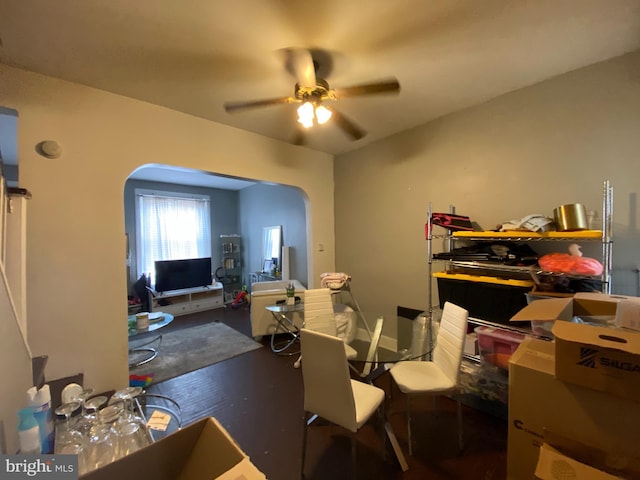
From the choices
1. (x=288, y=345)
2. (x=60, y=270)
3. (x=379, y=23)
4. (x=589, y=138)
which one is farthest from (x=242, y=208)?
(x=589, y=138)

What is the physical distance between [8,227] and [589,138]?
406 centimetres

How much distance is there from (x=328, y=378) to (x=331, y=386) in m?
0.05

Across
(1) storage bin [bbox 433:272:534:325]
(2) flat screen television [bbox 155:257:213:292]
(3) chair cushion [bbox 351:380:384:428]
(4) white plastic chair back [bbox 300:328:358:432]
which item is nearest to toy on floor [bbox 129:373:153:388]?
(4) white plastic chair back [bbox 300:328:358:432]

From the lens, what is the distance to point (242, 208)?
259 inches

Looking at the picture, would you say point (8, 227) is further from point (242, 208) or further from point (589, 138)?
point (242, 208)

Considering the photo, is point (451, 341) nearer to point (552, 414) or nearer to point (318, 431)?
point (552, 414)

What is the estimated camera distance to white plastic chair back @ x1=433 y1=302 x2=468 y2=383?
1.72 m

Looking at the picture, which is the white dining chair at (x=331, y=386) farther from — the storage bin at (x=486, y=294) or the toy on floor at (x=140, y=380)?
the toy on floor at (x=140, y=380)

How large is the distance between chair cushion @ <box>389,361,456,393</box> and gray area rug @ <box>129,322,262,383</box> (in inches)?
86.1

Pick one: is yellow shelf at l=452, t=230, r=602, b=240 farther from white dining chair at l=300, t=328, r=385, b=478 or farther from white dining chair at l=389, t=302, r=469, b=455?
white dining chair at l=300, t=328, r=385, b=478

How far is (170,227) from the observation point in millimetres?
5559

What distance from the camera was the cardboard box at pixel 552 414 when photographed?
0.87 metres

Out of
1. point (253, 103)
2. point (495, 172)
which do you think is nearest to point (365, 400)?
point (253, 103)

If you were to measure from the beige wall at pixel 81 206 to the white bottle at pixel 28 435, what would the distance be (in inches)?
59.6
